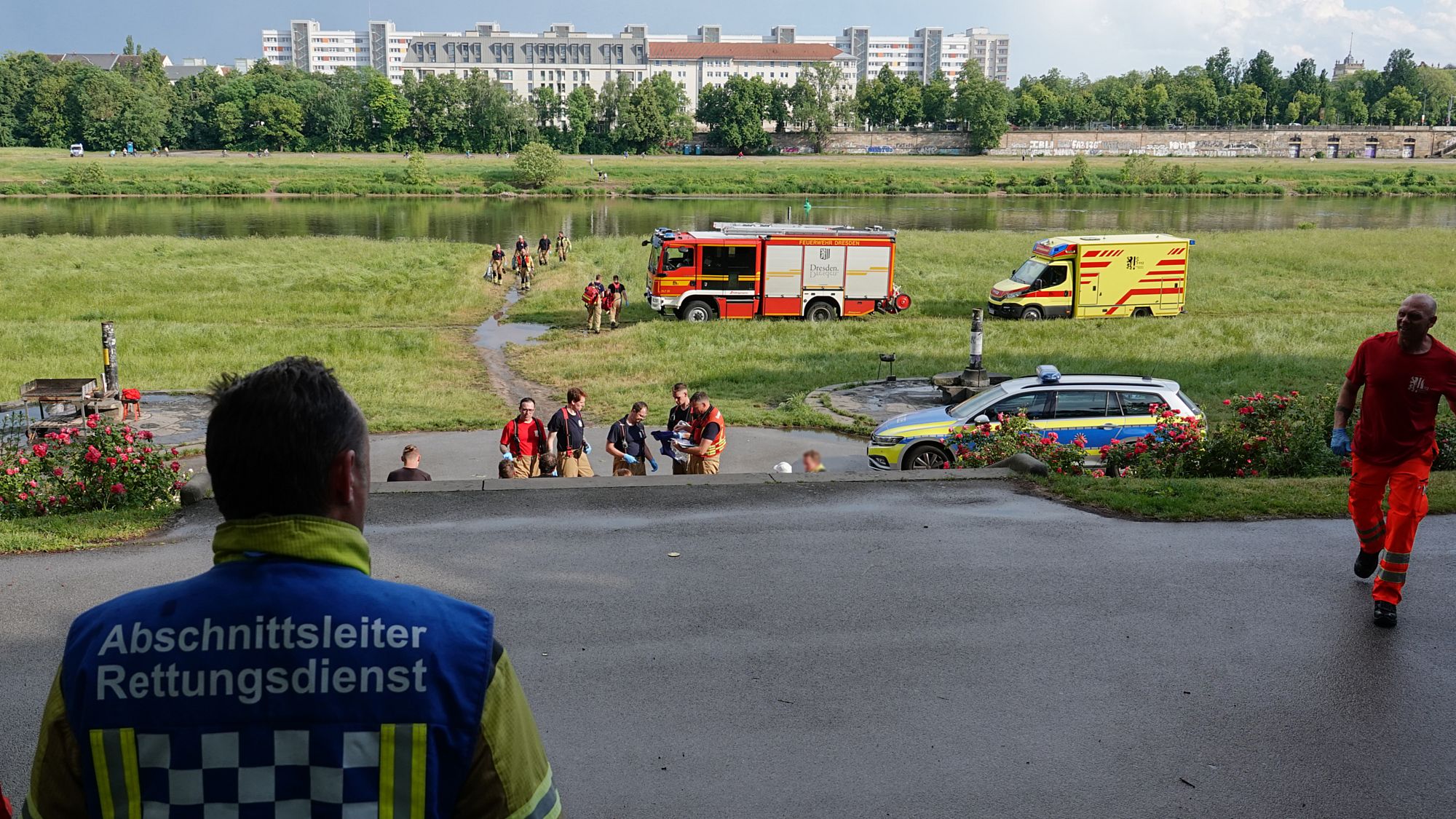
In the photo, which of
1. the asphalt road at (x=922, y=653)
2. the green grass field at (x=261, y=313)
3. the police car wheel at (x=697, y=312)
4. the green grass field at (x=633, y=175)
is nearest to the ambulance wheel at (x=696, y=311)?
the police car wheel at (x=697, y=312)

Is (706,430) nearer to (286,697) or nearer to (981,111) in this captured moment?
(286,697)

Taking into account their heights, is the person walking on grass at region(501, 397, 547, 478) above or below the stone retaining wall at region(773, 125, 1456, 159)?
below

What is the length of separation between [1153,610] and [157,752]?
22.1 feet

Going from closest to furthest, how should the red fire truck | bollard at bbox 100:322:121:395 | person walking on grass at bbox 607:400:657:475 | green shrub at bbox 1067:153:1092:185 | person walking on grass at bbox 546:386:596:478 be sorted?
person walking on grass at bbox 546:386:596:478, person walking on grass at bbox 607:400:657:475, bollard at bbox 100:322:121:395, the red fire truck, green shrub at bbox 1067:153:1092:185

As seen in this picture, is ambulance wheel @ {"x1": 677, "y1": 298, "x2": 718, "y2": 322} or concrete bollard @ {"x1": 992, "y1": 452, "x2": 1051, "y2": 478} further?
ambulance wheel @ {"x1": 677, "y1": 298, "x2": 718, "y2": 322}

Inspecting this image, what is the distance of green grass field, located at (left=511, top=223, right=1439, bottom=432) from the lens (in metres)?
23.2

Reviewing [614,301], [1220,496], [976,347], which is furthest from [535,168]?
[1220,496]

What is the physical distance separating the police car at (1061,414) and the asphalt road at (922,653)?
5033 millimetres

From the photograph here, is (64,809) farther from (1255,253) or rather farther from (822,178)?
(822,178)

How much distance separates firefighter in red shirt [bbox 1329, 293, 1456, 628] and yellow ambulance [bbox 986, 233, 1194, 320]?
985 inches

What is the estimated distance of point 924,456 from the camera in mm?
15523

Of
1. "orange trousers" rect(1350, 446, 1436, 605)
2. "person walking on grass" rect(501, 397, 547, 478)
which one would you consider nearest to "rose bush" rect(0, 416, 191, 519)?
"person walking on grass" rect(501, 397, 547, 478)

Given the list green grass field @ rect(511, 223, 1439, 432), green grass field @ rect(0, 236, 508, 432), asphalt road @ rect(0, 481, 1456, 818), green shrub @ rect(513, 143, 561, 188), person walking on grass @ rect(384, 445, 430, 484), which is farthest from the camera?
green shrub @ rect(513, 143, 561, 188)

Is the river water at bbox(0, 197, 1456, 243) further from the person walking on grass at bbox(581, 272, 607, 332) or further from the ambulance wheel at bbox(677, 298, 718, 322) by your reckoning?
the person walking on grass at bbox(581, 272, 607, 332)
